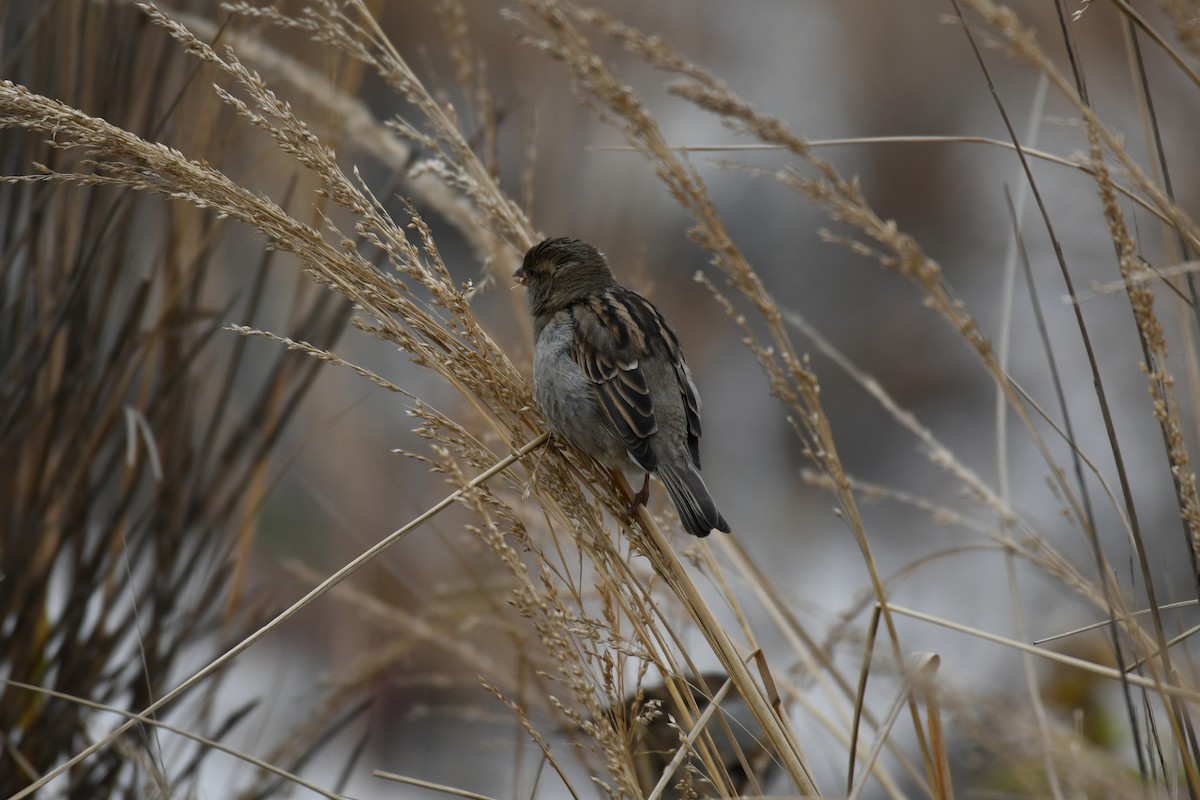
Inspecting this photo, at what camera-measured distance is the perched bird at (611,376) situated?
208cm

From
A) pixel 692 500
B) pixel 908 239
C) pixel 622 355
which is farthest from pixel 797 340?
pixel 908 239

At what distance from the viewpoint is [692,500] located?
2004mm

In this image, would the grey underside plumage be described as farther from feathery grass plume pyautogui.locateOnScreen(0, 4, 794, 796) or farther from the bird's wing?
feathery grass plume pyautogui.locateOnScreen(0, 4, 794, 796)

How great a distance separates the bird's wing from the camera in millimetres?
2164

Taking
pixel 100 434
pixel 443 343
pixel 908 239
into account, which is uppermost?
pixel 908 239

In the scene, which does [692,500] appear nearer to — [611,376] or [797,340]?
[611,376]

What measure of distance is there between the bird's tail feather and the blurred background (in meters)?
1.50

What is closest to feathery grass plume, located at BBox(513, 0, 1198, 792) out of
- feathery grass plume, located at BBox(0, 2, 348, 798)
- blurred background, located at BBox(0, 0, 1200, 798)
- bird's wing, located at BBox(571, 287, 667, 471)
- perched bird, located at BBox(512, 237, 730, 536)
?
perched bird, located at BBox(512, 237, 730, 536)

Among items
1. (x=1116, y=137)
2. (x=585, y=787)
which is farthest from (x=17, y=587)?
(x=585, y=787)

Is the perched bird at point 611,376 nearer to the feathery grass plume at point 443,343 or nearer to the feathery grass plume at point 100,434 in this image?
the feathery grass plume at point 443,343

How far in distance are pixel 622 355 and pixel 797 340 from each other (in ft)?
14.6

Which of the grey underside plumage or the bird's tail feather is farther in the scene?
the grey underside plumage

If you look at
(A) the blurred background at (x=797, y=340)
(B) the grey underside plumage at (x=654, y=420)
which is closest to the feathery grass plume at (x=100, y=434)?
(B) the grey underside plumage at (x=654, y=420)

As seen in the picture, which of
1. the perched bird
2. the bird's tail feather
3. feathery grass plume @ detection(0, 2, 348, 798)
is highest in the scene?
the perched bird
